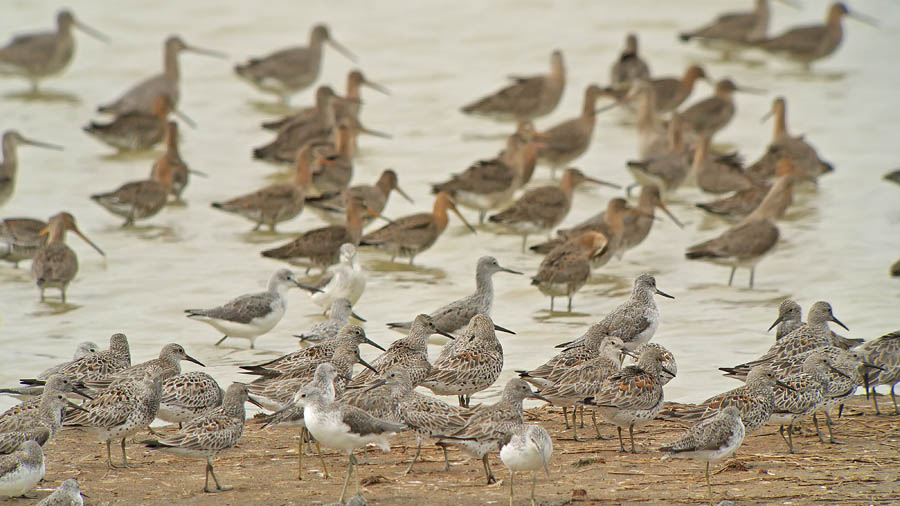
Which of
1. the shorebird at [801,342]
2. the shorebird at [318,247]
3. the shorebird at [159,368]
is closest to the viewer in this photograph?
the shorebird at [159,368]

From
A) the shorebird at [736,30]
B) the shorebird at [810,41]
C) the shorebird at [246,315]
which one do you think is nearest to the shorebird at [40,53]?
the shorebird at [736,30]

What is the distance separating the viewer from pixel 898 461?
783cm

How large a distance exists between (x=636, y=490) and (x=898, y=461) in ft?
5.60

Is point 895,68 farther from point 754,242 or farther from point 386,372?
point 386,372

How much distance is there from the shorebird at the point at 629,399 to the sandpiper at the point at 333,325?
2967 mm

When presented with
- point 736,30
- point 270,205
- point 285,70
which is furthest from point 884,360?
point 736,30

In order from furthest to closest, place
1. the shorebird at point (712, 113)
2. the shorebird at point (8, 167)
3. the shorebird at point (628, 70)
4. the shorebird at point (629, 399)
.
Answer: the shorebird at point (628, 70) < the shorebird at point (712, 113) < the shorebird at point (8, 167) < the shorebird at point (629, 399)

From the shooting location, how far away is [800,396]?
8289 mm

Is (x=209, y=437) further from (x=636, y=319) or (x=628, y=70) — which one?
(x=628, y=70)

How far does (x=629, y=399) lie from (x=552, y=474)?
78 centimetres

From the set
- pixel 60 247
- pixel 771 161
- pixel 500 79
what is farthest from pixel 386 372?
pixel 500 79

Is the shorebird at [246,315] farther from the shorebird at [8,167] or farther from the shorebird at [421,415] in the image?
the shorebird at [8,167]

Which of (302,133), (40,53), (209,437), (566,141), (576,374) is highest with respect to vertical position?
(40,53)

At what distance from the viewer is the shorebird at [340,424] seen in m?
7.46
